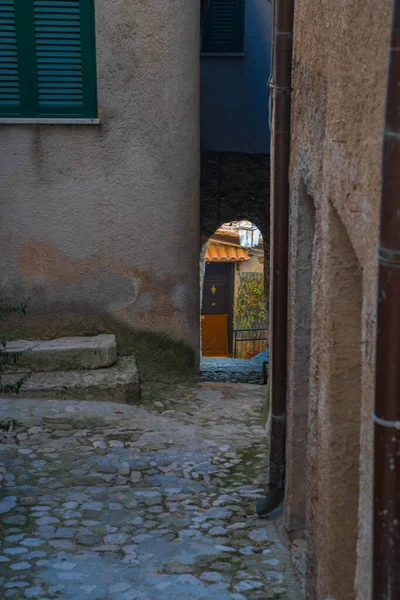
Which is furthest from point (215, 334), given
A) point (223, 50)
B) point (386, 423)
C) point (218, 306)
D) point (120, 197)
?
point (386, 423)

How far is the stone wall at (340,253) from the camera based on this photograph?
6.36ft

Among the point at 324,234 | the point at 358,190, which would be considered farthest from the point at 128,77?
the point at 358,190

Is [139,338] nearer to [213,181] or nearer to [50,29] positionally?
[50,29]

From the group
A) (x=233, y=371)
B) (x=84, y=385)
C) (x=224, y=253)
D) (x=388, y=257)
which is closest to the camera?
(x=388, y=257)

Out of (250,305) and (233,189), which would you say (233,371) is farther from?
(250,305)

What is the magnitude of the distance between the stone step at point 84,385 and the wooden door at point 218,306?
483 inches

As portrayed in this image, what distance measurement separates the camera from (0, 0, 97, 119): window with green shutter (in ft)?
21.2

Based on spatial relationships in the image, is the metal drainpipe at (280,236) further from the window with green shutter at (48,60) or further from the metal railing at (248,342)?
the metal railing at (248,342)

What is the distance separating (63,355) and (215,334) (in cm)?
1251

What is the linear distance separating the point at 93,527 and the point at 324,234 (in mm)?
2383

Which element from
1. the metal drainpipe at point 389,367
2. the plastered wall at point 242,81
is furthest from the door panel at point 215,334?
the metal drainpipe at point 389,367

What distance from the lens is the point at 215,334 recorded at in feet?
61.4

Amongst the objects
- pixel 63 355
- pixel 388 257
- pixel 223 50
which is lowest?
pixel 63 355

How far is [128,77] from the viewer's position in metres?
6.64
